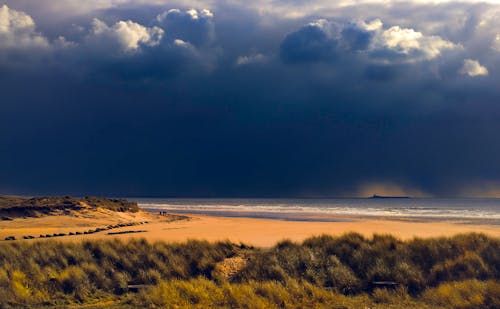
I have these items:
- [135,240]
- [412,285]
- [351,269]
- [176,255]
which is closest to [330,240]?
[351,269]

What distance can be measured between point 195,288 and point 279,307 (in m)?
2.42

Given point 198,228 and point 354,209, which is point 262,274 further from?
point 354,209

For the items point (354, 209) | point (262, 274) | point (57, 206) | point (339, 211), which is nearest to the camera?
point (262, 274)

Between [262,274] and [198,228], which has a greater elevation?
[198,228]

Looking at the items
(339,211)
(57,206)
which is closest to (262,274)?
(57,206)

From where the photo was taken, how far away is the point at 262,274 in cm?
1588

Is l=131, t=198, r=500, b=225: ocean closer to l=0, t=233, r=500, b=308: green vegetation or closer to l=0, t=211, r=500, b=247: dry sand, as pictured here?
l=0, t=211, r=500, b=247: dry sand

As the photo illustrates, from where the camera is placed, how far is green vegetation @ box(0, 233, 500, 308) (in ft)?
43.6

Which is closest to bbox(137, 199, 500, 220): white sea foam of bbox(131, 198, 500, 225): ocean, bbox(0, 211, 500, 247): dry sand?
bbox(131, 198, 500, 225): ocean

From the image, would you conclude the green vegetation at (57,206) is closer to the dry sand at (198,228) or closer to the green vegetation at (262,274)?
the dry sand at (198,228)

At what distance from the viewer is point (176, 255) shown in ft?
57.4

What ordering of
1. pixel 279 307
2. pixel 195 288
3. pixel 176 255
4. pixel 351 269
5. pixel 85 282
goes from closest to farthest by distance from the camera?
pixel 279 307, pixel 195 288, pixel 85 282, pixel 351 269, pixel 176 255

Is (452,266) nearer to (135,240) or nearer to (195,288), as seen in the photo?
(195,288)

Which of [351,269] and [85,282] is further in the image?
[351,269]
